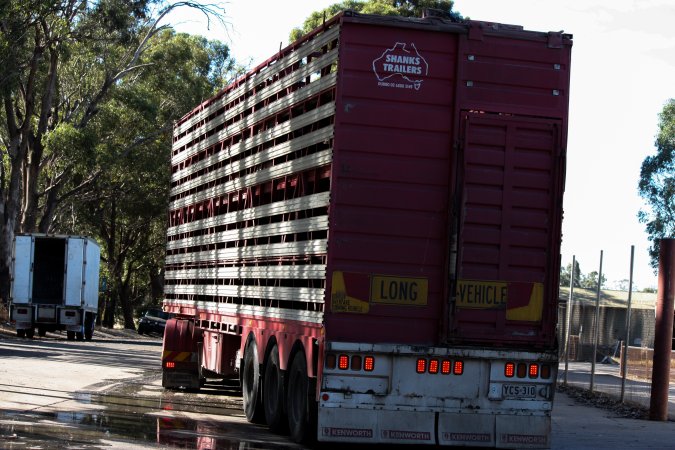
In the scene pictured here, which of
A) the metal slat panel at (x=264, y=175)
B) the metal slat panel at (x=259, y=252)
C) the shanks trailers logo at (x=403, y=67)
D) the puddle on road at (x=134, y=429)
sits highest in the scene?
the shanks trailers logo at (x=403, y=67)

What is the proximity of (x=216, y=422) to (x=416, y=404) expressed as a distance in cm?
407

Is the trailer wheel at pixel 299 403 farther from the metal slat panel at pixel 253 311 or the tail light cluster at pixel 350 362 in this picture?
the tail light cluster at pixel 350 362

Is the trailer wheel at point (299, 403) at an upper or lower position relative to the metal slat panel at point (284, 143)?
lower

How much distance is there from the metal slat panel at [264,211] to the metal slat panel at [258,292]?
0.90 meters

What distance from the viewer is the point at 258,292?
15.0 meters

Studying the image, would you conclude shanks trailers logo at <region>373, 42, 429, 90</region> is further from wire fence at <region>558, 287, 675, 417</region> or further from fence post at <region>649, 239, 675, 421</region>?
wire fence at <region>558, 287, 675, 417</region>

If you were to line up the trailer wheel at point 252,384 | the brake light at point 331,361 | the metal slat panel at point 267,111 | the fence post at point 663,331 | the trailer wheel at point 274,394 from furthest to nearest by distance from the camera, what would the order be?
1. the fence post at point 663,331
2. the trailer wheel at point 252,384
3. the trailer wheel at point 274,394
4. the metal slat panel at point 267,111
5. the brake light at point 331,361

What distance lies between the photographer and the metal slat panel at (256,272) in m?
12.5

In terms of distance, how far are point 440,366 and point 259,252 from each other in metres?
3.77

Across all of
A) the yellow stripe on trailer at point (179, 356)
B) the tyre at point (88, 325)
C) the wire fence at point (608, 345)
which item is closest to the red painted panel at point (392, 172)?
the wire fence at point (608, 345)

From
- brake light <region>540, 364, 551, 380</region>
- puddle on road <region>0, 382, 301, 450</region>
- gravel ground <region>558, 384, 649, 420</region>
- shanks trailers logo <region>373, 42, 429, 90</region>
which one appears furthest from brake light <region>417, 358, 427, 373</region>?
gravel ground <region>558, 384, 649, 420</region>

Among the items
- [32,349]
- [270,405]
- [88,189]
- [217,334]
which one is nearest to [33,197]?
[88,189]

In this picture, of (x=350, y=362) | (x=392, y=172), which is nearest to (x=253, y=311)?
(x=350, y=362)

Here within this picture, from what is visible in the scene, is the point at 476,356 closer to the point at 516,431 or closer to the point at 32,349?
the point at 516,431
